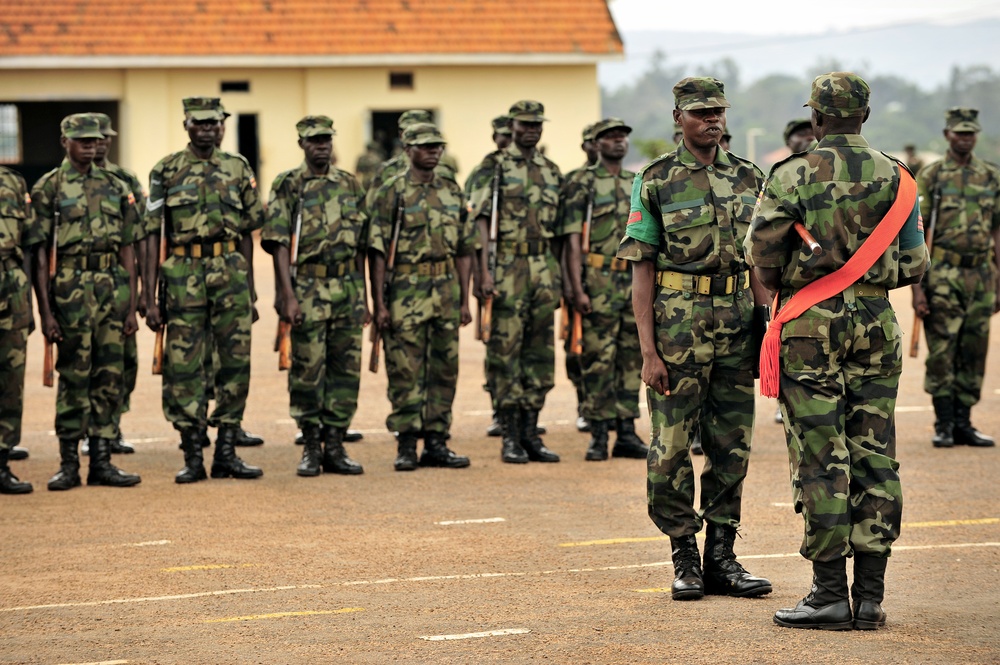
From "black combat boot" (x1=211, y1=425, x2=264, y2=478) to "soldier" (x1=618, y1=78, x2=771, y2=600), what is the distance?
4.01 metres

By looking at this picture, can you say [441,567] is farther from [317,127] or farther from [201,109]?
[201,109]

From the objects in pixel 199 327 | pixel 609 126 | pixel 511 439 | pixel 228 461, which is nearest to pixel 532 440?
pixel 511 439

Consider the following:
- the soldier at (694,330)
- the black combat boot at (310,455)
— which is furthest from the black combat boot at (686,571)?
the black combat boot at (310,455)

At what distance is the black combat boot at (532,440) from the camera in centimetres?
1068

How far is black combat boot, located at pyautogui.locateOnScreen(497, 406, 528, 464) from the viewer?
10594 mm

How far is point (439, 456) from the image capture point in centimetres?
1046

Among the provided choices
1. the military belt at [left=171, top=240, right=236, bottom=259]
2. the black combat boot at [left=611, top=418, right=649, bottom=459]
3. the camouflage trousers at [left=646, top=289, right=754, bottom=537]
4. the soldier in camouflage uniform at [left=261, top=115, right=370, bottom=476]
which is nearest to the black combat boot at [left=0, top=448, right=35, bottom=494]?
the military belt at [left=171, top=240, right=236, bottom=259]

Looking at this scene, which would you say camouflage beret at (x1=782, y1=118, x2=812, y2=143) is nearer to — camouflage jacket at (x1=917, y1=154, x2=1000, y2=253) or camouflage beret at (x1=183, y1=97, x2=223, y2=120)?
camouflage jacket at (x1=917, y1=154, x2=1000, y2=253)

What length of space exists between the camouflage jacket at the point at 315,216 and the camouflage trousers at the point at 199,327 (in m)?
0.37

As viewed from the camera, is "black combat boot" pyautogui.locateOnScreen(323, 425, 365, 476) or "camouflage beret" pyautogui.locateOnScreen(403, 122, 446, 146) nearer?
"camouflage beret" pyautogui.locateOnScreen(403, 122, 446, 146)

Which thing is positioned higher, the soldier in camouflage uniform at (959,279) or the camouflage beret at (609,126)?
the camouflage beret at (609,126)

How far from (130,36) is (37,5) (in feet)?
6.16

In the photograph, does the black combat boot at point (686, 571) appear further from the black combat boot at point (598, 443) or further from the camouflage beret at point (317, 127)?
the camouflage beret at point (317, 127)

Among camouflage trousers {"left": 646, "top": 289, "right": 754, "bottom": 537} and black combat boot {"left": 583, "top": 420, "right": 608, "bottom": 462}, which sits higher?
camouflage trousers {"left": 646, "top": 289, "right": 754, "bottom": 537}
